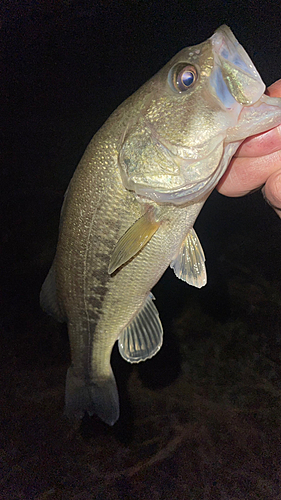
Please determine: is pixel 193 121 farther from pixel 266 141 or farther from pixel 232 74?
pixel 266 141

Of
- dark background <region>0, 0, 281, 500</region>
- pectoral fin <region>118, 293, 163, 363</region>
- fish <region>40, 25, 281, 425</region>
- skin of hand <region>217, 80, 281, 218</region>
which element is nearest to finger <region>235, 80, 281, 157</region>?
skin of hand <region>217, 80, 281, 218</region>

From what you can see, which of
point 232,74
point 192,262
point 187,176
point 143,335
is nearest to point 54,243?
point 143,335

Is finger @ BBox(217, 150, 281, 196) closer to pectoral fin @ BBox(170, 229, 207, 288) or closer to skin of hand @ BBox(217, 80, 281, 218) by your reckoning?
skin of hand @ BBox(217, 80, 281, 218)

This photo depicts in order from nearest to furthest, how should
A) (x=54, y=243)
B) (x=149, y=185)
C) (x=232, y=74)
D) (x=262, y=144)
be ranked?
(x=232, y=74)
(x=149, y=185)
(x=262, y=144)
(x=54, y=243)

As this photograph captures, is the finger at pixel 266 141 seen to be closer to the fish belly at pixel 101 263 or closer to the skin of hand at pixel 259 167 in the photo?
the skin of hand at pixel 259 167

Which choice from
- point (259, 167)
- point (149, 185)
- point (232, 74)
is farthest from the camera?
point (259, 167)

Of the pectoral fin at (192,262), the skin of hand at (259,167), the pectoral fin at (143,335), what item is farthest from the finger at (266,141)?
the pectoral fin at (143,335)

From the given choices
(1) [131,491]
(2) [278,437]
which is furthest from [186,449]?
(2) [278,437]
